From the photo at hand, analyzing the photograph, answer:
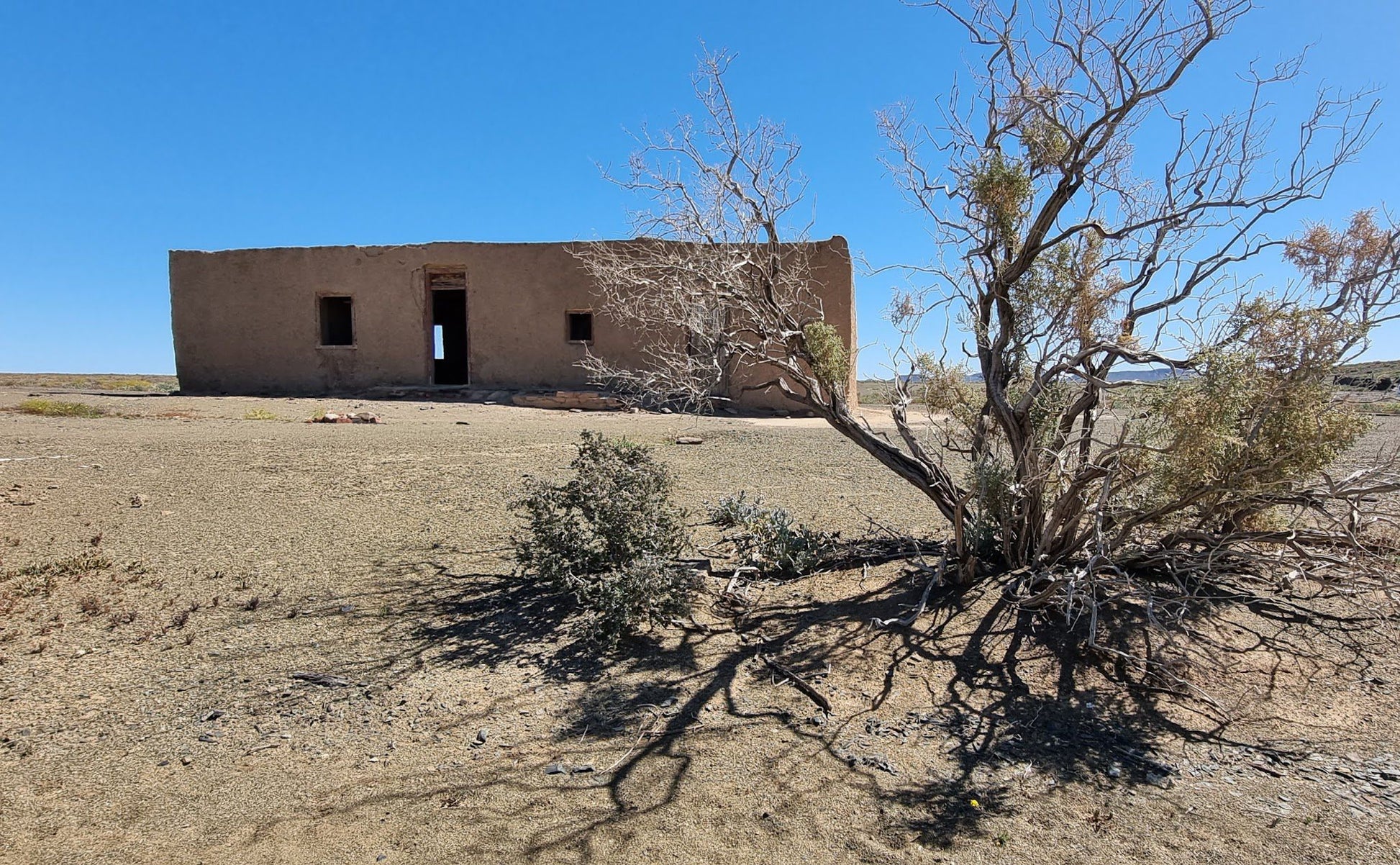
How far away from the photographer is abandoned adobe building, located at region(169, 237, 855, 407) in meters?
14.9

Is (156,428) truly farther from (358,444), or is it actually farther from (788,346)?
(788,346)

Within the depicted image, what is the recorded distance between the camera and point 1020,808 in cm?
287

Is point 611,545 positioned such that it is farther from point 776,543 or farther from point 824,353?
point 824,353

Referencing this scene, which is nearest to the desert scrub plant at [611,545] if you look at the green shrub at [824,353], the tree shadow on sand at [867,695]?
the tree shadow on sand at [867,695]

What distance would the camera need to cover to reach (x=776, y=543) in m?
5.11

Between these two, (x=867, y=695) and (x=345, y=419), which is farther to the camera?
(x=345, y=419)

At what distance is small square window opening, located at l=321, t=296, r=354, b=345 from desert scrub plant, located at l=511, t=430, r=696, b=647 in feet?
40.4

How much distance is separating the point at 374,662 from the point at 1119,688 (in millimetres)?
3368

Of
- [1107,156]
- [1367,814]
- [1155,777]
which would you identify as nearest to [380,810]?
[1155,777]

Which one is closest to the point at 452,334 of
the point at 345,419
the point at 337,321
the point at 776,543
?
the point at 337,321

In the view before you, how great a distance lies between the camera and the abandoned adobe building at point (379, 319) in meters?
14.9

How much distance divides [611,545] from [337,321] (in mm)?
14718

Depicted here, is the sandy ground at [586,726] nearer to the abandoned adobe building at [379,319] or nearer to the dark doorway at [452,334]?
the abandoned adobe building at [379,319]

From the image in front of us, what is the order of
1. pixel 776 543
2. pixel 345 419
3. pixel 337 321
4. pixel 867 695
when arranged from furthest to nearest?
pixel 337 321
pixel 345 419
pixel 776 543
pixel 867 695
